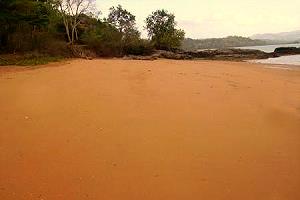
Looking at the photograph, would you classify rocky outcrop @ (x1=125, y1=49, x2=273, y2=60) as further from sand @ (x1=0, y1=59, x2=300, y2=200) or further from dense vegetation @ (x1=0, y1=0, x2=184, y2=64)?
sand @ (x1=0, y1=59, x2=300, y2=200)

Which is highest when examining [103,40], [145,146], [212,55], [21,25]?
[21,25]

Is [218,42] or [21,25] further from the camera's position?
[218,42]

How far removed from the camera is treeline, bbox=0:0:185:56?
2216 cm

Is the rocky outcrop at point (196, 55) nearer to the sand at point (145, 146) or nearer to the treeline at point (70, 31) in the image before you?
the treeline at point (70, 31)

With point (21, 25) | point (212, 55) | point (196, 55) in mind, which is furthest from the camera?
point (212, 55)

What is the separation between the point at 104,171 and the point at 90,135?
1.08m

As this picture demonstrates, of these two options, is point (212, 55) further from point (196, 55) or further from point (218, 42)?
point (218, 42)

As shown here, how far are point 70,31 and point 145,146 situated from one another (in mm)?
33405

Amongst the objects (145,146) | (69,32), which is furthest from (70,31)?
(145,146)

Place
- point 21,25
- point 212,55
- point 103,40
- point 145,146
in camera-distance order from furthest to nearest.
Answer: point 212,55 < point 103,40 < point 21,25 < point 145,146

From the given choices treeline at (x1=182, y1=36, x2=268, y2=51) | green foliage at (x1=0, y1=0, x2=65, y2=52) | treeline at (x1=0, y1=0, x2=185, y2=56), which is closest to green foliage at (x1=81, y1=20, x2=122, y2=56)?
treeline at (x1=0, y1=0, x2=185, y2=56)

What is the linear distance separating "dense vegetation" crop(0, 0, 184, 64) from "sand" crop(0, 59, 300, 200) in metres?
14.0

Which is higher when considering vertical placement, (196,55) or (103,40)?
(103,40)

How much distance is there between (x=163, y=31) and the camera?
158ft
